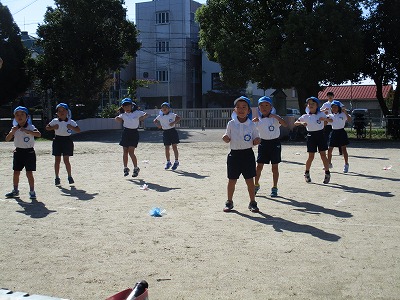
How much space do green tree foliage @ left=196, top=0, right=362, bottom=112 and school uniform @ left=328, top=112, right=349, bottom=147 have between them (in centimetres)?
1307

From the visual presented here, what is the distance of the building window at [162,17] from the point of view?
5544 centimetres

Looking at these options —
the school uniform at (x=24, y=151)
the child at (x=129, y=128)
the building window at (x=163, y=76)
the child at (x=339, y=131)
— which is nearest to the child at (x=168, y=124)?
the child at (x=129, y=128)

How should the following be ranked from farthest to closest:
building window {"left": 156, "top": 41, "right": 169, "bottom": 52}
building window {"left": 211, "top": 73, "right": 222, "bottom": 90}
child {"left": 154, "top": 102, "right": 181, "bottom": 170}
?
building window {"left": 156, "top": 41, "right": 169, "bottom": 52} → building window {"left": 211, "top": 73, "right": 222, "bottom": 90} → child {"left": 154, "top": 102, "right": 181, "bottom": 170}

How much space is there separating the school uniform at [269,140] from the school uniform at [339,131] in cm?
413

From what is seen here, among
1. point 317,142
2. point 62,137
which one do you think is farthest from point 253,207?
point 62,137

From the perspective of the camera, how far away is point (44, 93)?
122 ft

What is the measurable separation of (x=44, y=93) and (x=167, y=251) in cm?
3375

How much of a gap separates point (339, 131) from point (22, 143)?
795 centimetres

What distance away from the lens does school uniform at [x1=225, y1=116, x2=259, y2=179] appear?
802 centimetres

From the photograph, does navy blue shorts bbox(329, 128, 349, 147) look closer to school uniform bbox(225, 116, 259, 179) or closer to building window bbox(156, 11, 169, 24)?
school uniform bbox(225, 116, 259, 179)

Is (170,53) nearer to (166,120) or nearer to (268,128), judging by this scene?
(166,120)

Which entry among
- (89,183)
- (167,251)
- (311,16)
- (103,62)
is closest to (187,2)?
(103,62)

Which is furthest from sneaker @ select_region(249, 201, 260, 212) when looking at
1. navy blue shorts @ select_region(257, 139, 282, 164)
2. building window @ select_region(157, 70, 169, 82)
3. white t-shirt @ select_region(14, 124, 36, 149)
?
building window @ select_region(157, 70, 169, 82)

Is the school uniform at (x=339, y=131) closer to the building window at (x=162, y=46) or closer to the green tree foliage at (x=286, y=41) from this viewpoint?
the green tree foliage at (x=286, y=41)
